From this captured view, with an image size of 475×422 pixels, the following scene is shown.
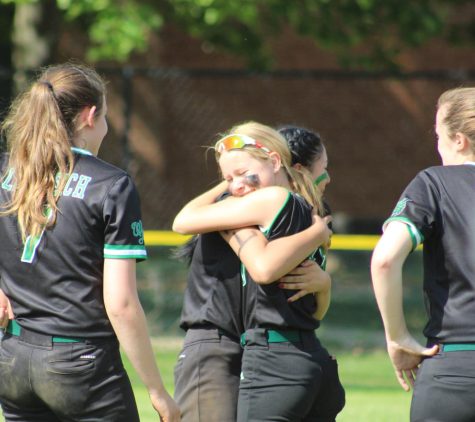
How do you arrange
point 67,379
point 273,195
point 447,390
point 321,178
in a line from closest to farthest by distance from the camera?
1. point 67,379
2. point 447,390
3. point 273,195
4. point 321,178

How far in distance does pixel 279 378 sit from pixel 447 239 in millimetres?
815

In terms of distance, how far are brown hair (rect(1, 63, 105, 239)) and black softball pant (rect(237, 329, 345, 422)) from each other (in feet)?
3.09

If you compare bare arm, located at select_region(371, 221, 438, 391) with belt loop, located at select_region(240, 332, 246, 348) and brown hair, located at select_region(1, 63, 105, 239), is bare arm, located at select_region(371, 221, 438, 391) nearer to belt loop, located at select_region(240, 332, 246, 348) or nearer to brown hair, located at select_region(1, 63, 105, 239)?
belt loop, located at select_region(240, 332, 246, 348)

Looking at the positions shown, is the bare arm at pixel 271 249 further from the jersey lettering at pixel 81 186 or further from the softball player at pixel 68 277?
the jersey lettering at pixel 81 186

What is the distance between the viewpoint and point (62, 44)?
55.3 feet

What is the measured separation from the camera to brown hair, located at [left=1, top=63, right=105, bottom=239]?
3363 millimetres

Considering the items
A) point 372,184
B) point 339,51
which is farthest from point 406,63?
point 339,51

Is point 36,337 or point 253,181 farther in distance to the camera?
point 253,181

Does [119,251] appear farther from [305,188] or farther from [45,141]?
[305,188]

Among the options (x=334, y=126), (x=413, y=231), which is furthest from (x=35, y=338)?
(x=334, y=126)

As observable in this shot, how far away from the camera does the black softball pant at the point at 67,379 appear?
10.8 feet

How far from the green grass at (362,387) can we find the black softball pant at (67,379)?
12.1 ft

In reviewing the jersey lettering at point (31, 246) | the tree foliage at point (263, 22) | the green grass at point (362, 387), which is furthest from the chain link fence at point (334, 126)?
the jersey lettering at point (31, 246)

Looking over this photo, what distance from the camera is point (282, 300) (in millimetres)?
3672
